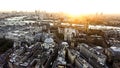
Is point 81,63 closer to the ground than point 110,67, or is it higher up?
higher up

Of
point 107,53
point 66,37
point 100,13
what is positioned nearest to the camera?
point 107,53

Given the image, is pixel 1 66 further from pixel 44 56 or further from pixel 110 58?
pixel 110 58

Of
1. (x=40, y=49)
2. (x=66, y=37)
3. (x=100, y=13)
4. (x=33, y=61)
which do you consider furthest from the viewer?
(x=100, y=13)

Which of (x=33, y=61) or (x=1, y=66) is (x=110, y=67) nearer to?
(x=33, y=61)

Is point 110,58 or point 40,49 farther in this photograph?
point 40,49

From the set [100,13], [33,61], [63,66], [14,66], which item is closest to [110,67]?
[63,66]

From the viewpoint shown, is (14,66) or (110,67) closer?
(14,66)

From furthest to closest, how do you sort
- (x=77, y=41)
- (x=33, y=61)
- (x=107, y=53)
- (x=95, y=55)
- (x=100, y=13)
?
1. (x=100, y=13)
2. (x=77, y=41)
3. (x=107, y=53)
4. (x=95, y=55)
5. (x=33, y=61)

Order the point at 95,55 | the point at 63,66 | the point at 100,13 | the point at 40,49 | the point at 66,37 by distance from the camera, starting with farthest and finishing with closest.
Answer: the point at 100,13, the point at 66,37, the point at 40,49, the point at 95,55, the point at 63,66

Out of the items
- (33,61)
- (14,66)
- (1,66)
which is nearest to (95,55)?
(33,61)
